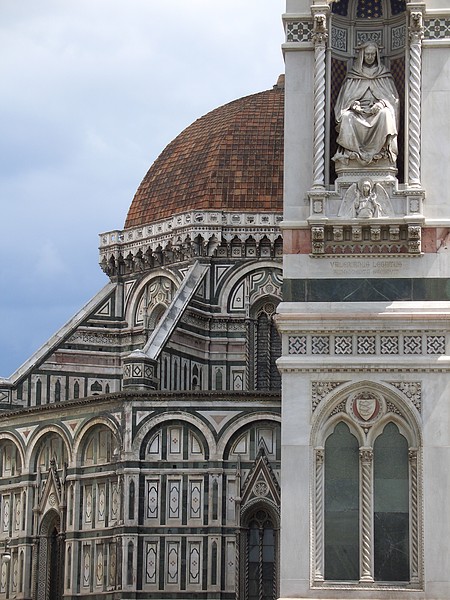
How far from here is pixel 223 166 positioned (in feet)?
165

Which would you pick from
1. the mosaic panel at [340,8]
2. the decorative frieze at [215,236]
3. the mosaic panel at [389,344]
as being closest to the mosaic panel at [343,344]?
the mosaic panel at [389,344]

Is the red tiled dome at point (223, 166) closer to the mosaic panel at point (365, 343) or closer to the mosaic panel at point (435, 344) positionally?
the mosaic panel at point (365, 343)

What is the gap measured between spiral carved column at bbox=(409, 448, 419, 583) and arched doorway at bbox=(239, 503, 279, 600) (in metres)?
17.2

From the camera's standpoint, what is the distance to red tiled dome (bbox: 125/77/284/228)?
49.6 metres

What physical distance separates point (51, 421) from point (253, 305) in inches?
275

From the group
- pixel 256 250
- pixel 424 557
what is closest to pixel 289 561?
pixel 424 557

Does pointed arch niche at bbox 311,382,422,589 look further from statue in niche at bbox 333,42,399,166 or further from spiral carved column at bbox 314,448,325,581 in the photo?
statue in niche at bbox 333,42,399,166

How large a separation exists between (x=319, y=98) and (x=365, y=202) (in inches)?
63.0

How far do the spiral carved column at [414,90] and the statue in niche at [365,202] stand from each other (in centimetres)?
45

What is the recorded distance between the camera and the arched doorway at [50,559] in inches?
1743

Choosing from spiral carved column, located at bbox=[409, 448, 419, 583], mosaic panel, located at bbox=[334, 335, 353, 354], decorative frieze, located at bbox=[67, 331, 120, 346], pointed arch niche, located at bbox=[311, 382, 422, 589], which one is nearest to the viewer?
spiral carved column, located at bbox=[409, 448, 419, 583]

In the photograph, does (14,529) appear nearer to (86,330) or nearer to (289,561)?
(86,330)

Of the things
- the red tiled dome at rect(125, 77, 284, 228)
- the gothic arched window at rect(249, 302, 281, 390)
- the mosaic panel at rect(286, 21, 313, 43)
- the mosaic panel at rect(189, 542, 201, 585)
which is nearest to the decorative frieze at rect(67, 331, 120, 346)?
the red tiled dome at rect(125, 77, 284, 228)

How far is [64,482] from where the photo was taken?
44.2 meters
